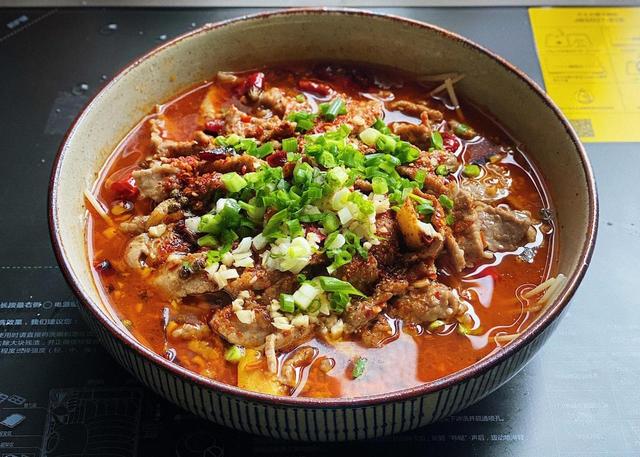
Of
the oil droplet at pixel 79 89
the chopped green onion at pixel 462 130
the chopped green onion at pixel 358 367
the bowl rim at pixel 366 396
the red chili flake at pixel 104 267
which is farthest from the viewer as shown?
the oil droplet at pixel 79 89

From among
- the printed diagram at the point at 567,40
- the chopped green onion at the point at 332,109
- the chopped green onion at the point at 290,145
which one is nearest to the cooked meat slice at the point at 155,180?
the chopped green onion at the point at 290,145

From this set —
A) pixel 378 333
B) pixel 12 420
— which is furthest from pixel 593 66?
pixel 12 420

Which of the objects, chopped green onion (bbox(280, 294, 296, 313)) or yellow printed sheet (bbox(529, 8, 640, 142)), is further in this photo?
yellow printed sheet (bbox(529, 8, 640, 142))

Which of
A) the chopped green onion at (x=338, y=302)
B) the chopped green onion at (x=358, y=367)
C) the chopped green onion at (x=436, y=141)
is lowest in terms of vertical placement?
the chopped green onion at (x=358, y=367)

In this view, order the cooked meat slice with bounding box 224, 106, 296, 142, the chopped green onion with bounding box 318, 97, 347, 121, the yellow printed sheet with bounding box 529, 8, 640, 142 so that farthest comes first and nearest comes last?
the yellow printed sheet with bounding box 529, 8, 640, 142 → the chopped green onion with bounding box 318, 97, 347, 121 → the cooked meat slice with bounding box 224, 106, 296, 142

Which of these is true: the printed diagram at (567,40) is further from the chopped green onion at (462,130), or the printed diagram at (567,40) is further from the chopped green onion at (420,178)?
the chopped green onion at (420,178)

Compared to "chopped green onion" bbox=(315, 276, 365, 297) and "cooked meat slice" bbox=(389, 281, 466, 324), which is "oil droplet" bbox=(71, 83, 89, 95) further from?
"cooked meat slice" bbox=(389, 281, 466, 324)

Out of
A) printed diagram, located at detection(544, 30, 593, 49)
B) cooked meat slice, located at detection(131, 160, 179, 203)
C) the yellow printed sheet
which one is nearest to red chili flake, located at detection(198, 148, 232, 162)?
cooked meat slice, located at detection(131, 160, 179, 203)
